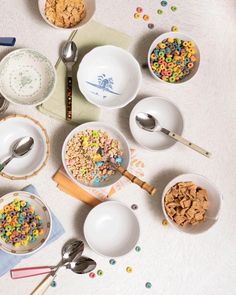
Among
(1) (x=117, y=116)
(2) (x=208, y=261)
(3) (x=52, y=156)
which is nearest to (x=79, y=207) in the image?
(3) (x=52, y=156)

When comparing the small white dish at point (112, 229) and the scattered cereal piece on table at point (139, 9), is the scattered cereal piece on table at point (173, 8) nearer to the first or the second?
the scattered cereal piece on table at point (139, 9)

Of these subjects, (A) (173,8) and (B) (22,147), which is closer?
(B) (22,147)

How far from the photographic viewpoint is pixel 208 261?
1.22 metres

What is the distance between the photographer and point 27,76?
1.20 metres

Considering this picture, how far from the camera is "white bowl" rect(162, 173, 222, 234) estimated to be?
1.18 metres

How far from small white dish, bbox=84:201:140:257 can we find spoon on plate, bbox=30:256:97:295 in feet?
0.13

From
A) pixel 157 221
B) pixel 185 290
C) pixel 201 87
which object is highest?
pixel 201 87

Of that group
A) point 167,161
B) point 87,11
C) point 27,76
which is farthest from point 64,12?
point 167,161

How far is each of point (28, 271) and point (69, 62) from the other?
55 centimetres

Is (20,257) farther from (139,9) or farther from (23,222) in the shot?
(139,9)

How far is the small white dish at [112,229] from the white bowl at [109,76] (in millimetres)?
273

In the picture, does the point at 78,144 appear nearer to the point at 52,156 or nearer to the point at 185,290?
the point at 52,156

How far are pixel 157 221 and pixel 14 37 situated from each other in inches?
24.4

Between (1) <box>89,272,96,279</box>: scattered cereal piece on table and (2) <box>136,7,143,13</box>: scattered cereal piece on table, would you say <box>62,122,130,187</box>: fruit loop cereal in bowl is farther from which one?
(2) <box>136,7,143,13</box>: scattered cereal piece on table
